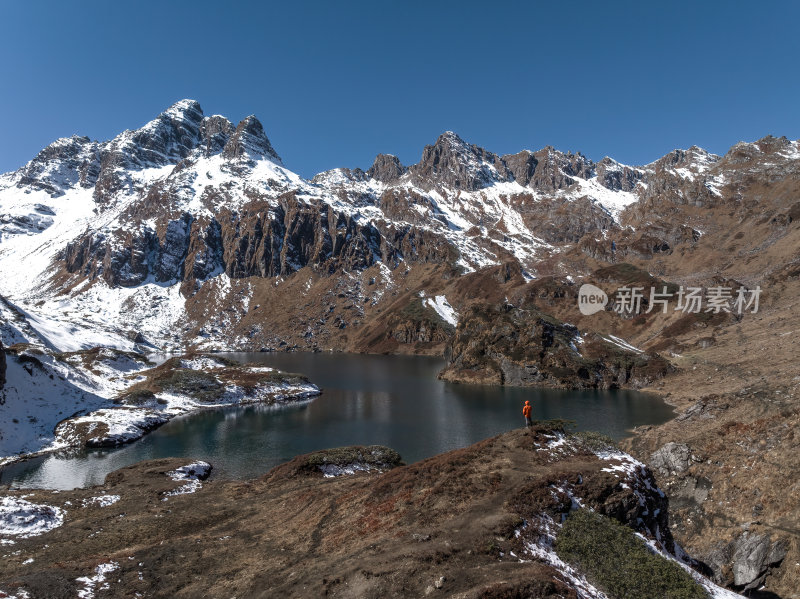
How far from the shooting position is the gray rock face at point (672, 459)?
4052 cm

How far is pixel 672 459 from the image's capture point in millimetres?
41562

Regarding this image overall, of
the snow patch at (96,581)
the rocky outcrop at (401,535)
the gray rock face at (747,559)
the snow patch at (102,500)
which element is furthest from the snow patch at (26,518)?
the gray rock face at (747,559)

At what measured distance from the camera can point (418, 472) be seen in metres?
28.2

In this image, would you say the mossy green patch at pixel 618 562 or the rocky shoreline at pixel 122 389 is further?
the rocky shoreline at pixel 122 389

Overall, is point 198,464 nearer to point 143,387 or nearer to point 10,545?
A: point 10,545

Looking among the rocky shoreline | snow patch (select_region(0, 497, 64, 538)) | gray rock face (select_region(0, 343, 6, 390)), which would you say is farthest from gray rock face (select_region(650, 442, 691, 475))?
gray rock face (select_region(0, 343, 6, 390))

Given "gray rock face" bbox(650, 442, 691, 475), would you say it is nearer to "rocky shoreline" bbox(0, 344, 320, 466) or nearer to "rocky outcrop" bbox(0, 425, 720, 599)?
"rocky outcrop" bbox(0, 425, 720, 599)

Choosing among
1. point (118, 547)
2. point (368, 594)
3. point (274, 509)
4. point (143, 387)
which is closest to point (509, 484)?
point (368, 594)

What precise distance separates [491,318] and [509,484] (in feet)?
421

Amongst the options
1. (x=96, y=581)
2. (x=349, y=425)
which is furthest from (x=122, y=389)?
(x=96, y=581)

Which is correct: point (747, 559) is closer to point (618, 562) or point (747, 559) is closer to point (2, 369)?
point (618, 562)

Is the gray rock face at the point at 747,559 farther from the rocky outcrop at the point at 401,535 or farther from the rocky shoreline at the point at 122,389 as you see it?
the rocky shoreline at the point at 122,389

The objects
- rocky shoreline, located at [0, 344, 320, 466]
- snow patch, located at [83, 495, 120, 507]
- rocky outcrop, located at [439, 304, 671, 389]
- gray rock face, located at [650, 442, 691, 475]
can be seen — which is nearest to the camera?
snow patch, located at [83, 495, 120, 507]

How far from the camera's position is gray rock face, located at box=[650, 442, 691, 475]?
40516mm
